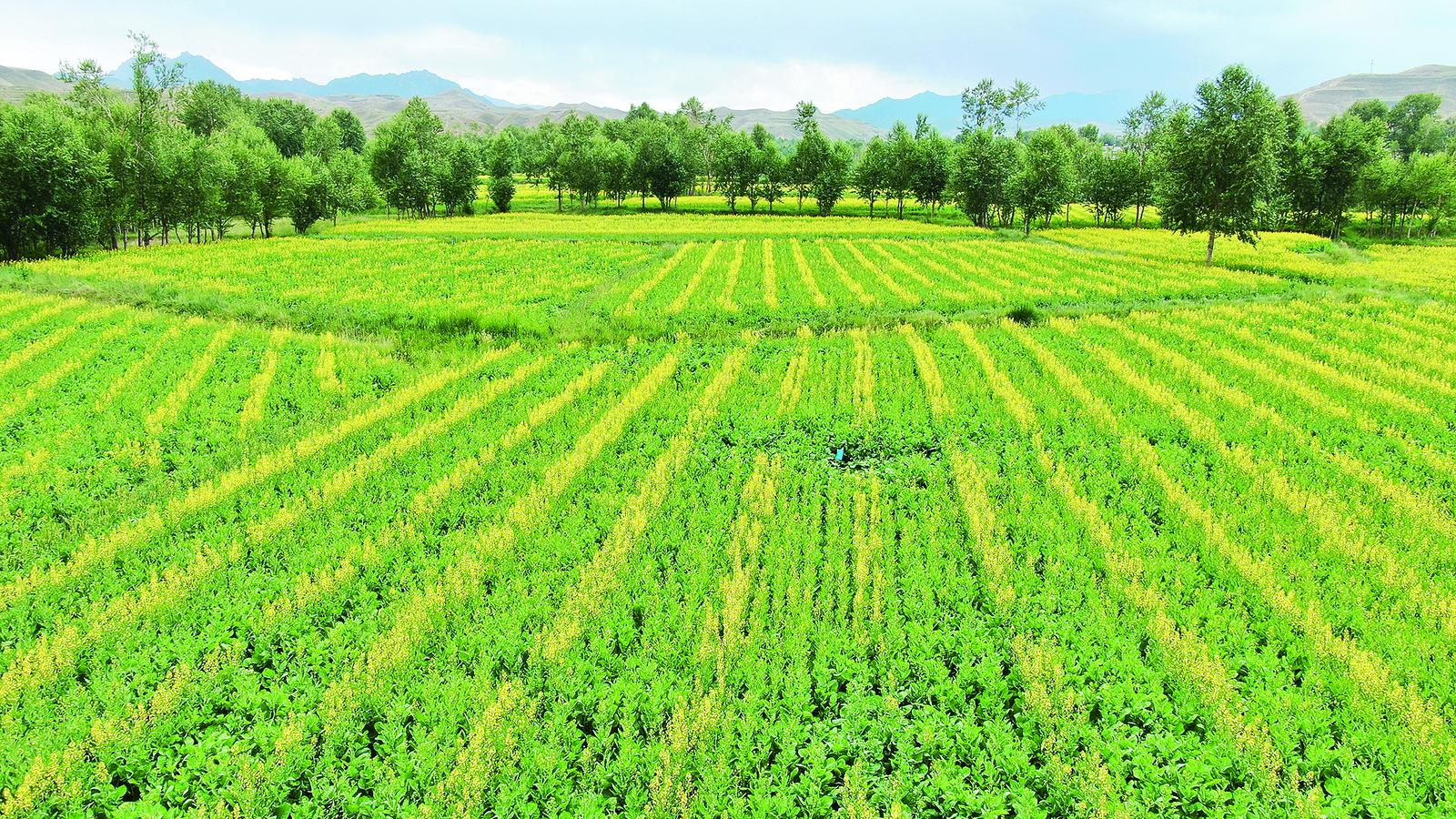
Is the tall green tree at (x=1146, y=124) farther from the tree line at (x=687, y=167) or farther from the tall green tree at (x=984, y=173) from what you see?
the tall green tree at (x=984, y=173)

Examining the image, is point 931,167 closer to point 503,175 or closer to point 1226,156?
point 1226,156

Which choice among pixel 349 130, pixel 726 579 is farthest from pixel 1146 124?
pixel 349 130

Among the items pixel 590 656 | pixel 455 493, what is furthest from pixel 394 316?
pixel 590 656

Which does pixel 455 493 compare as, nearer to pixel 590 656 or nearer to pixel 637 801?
pixel 590 656


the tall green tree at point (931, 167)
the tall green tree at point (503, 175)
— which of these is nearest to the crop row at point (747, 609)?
the tall green tree at point (931, 167)

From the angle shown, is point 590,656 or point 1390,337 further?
point 1390,337

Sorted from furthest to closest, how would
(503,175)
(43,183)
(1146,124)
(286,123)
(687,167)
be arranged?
(286,123) → (1146,124) → (687,167) → (503,175) → (43,183)
